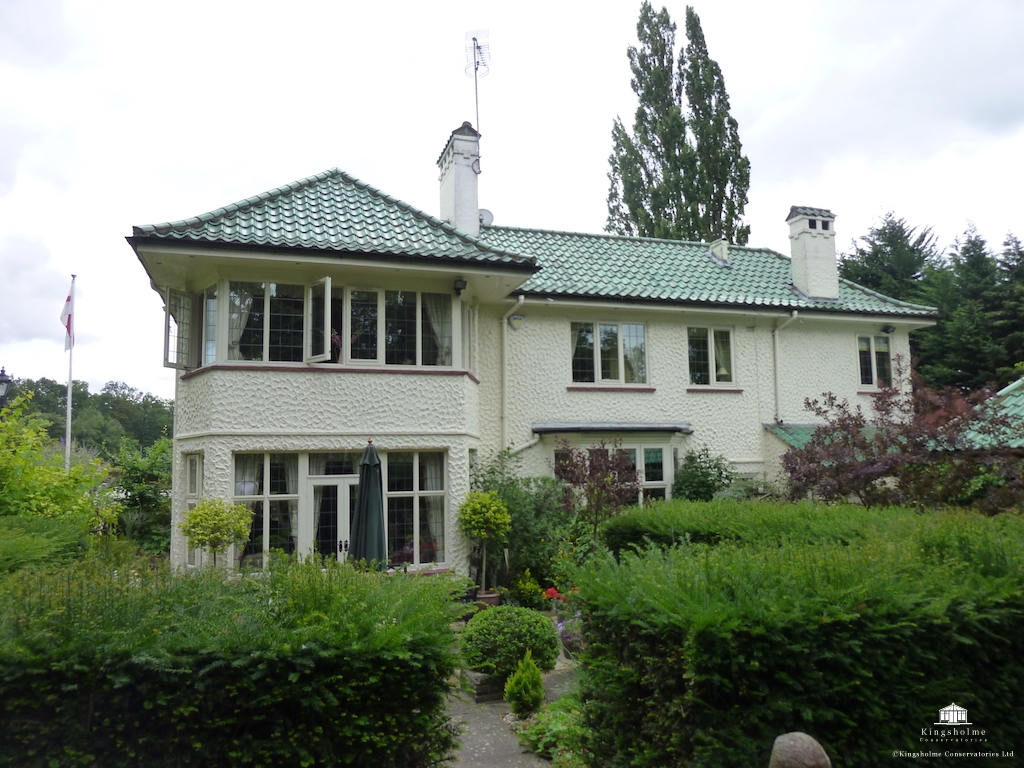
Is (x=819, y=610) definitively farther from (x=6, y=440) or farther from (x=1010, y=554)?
(x=6, y=440)

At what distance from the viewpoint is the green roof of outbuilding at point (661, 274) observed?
615 inches

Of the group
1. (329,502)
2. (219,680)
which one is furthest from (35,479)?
(219,680)

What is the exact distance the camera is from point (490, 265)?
39.5ft

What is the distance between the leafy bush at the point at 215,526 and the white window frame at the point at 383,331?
3.01 metres

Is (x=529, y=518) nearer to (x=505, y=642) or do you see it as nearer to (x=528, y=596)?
(x=528, y=596)

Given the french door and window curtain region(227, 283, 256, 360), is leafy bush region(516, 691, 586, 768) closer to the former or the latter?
the french door

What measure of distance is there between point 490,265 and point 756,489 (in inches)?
312

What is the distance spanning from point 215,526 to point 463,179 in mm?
8724

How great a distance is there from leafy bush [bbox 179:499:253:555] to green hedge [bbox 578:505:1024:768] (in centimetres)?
704

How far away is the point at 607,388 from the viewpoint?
50.3 ft

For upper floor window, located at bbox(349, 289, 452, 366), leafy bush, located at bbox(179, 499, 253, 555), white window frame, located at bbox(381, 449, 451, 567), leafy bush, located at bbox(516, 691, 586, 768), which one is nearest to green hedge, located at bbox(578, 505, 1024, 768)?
leafy bush, located at bbox(516, 691, 586, 768)

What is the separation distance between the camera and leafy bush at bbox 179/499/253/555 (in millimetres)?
10172

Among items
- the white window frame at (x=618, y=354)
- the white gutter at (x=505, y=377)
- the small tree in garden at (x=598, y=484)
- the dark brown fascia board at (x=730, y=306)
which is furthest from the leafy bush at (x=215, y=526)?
the white window frame at (x=618, y=354)

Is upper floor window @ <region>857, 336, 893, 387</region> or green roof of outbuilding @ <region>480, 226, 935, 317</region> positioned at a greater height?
green roof of outbuilding @ <region>480, 226, 935, 317</region>
